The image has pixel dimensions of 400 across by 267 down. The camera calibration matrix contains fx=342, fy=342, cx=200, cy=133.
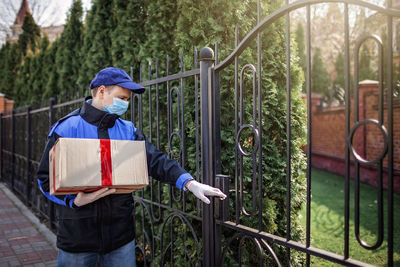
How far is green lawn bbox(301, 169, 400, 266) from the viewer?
14.3 feet

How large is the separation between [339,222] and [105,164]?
4970 millimetres

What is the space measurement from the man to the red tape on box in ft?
0.68

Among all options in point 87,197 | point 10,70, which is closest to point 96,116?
point 87,197

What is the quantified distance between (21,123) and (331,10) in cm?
1868

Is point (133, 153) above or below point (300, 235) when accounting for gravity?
above

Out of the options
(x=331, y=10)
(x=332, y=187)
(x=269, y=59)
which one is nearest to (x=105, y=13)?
(x=269, y=59)

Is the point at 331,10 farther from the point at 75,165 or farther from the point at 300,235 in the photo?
the point at 75,165

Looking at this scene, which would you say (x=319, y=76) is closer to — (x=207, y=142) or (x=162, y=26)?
(x=162, y=26)

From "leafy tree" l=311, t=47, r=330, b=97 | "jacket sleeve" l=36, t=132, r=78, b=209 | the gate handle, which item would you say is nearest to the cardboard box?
"jacket sleeve" l=36, t=132, r=78, b=209

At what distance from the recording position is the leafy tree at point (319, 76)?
66.0 ft

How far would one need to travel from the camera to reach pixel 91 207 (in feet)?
6.90

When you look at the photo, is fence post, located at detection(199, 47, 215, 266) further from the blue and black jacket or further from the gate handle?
the blue and black jacket

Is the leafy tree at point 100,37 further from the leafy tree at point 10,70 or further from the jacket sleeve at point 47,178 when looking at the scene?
the leafy tree at point 10,70

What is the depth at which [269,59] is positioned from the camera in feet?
9.62
